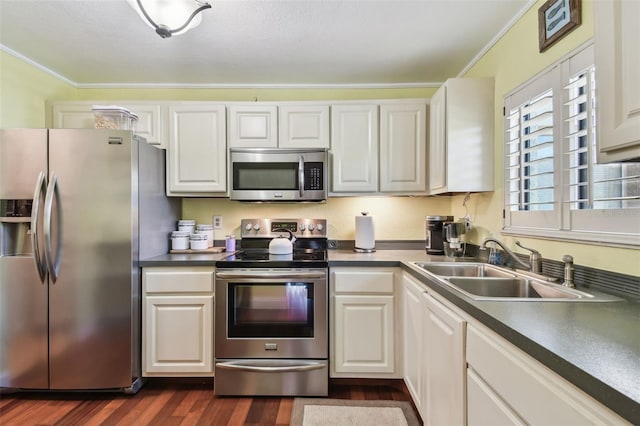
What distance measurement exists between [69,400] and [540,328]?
2.65 metres

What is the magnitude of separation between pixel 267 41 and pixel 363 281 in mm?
1743

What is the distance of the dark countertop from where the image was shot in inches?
22.3

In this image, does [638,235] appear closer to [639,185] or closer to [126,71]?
[639,185]

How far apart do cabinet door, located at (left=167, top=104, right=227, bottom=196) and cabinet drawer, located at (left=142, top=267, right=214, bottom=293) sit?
26.4 inches

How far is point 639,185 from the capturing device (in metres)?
1.10

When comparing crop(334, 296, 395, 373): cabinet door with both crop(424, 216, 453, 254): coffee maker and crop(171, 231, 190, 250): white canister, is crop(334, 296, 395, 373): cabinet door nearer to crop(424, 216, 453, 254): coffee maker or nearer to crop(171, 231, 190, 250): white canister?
crop(424, 216, 453, 254): coffee maker

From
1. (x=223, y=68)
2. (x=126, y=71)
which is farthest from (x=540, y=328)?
(x=126, y=71)

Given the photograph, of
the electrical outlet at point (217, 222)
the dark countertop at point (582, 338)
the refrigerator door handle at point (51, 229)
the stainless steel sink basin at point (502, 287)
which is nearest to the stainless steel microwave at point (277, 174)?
the electrical outlet at point (217, 222)

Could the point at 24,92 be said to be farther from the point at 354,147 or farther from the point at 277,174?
the point at 354,147

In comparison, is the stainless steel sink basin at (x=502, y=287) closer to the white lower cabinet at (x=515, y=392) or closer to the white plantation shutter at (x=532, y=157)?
the white plantation shutter at (x=532, y=157)

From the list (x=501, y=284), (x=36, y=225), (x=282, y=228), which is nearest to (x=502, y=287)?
(x=501, y=284)

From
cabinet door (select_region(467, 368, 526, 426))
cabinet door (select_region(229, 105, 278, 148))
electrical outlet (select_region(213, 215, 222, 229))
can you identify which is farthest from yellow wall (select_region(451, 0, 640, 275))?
electrical outlet (select_region(213, 215, 222, 229))

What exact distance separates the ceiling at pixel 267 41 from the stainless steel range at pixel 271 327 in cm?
148

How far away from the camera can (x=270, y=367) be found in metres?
1.98
